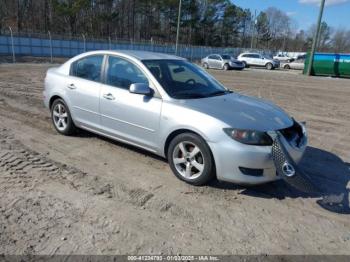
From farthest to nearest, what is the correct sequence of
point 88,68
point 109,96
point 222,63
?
point 222,63, point 88,68, point 109,96

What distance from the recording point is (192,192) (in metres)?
4.02

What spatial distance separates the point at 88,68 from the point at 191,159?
2517mm

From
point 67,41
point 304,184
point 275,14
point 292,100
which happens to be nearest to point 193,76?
point 304,184

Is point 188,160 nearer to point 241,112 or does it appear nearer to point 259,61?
point 241,112

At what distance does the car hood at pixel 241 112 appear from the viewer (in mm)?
3939

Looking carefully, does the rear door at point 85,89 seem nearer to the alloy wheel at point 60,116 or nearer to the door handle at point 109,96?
the door handle at point 109,96

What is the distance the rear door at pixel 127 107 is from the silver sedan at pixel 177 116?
1 cm

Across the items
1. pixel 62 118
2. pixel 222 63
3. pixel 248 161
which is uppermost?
pixel 248 161

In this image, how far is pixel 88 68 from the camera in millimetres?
5480

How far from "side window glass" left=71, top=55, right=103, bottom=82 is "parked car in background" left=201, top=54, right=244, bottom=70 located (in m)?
26.5

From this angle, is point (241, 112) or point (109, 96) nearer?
point (241, 112)

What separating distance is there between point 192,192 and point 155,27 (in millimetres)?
73563

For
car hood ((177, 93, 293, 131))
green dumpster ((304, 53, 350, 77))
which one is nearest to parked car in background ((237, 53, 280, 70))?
green dumpster ((304, 53, 350, 77))

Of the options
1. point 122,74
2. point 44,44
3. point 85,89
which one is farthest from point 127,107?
point 44,44
